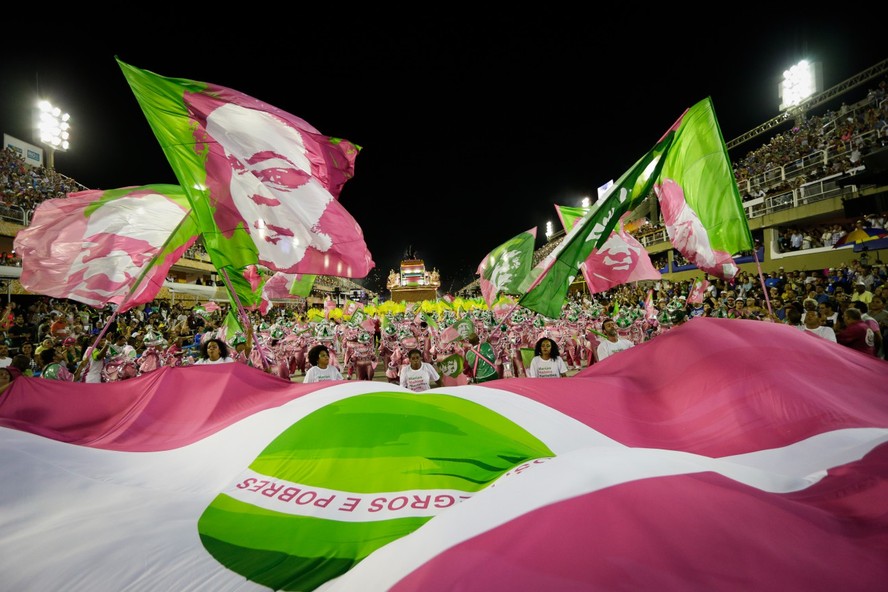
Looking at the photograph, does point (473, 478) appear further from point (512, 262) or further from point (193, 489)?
point (512, 262)

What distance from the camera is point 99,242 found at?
604cm

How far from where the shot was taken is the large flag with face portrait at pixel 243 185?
14.7 feet

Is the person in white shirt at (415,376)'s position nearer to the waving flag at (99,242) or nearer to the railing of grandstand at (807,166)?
the waving flag at (99,242)

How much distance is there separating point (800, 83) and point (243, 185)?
4227cm

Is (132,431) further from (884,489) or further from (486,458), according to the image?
(884,489)

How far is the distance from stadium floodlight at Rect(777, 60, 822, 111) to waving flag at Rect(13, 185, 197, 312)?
130 ft

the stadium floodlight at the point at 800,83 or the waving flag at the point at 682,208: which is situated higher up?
the stadium floodlight at the point at 800,83

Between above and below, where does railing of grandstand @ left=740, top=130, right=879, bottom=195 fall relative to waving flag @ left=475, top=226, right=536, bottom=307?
above

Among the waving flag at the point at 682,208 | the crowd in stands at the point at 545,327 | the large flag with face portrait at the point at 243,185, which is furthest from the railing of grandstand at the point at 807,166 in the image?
the large flag with face portrait at the point at 243,185

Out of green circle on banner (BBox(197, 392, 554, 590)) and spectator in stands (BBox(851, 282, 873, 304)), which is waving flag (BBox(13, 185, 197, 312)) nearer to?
green circle on banner (BBox(197, 392, 554, 590))

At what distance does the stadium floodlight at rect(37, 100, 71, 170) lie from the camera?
33750 millimetres

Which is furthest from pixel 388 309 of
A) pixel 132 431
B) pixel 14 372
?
pixel 132 431

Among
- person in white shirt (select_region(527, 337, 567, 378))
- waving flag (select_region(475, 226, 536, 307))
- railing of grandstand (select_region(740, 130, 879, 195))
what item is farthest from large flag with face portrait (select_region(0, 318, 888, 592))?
railing of grandstand (select_region(740, 130, 879, 195))

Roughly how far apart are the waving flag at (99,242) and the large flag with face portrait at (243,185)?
1.28 meters
